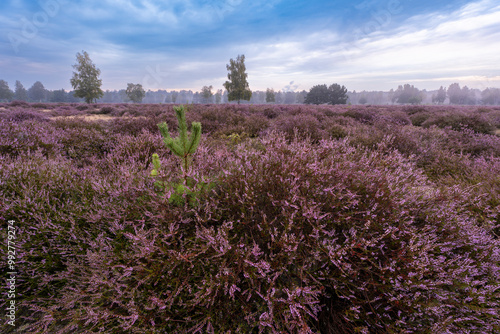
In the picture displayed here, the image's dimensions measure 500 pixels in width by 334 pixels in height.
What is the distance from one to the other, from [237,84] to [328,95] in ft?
121

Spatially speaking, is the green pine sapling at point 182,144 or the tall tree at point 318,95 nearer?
the green pine sapling at point 182,144

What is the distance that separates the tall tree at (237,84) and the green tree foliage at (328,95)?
33.1 m

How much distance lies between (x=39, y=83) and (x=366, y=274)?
167432 mm

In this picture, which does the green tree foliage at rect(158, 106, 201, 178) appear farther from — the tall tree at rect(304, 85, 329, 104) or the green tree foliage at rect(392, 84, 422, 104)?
the green tree foliage at rect(392, 84, 422, 104)

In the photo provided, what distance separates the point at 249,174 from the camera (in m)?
2.15

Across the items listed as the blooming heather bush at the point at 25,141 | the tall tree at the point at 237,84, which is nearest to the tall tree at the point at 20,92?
the tall tree at the point at 237,84

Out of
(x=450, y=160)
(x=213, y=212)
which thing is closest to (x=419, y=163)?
(x=450, y=160)

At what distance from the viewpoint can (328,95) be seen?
6975 cm

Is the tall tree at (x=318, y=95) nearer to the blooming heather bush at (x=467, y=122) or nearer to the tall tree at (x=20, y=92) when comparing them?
the blooming heather bush at (x=467, y=122)

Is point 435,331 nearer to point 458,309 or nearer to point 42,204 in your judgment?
point 458,309

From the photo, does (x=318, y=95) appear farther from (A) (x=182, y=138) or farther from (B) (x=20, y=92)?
(B) (x=20, y=92)

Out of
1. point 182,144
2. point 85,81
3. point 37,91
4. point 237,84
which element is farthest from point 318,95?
point 37,91

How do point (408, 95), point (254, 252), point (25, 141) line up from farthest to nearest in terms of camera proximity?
point (408, 95) → point (25, 141) → point (254, 252)

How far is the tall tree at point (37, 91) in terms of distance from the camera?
113312mm
